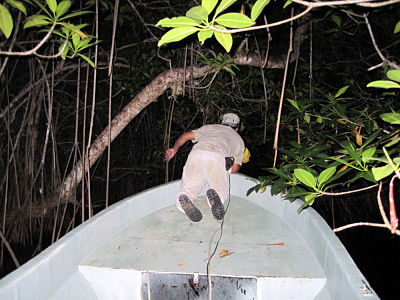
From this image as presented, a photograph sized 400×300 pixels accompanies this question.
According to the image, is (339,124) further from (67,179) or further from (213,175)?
(67,179)

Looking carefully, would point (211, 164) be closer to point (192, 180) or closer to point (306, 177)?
point (192, 180)

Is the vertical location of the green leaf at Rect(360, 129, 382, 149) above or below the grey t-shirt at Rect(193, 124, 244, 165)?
above

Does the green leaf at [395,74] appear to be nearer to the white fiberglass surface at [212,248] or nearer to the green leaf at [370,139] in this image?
the green leaf at [370,139]

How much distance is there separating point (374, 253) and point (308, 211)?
9.07ft

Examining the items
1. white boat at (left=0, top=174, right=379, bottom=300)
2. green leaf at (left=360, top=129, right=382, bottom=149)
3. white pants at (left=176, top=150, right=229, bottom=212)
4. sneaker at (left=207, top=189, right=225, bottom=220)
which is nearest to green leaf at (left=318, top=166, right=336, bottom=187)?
green leaf at (left=360, top=129, right=382, bottom=149)

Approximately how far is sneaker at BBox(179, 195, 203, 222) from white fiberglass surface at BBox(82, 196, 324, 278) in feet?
0.14

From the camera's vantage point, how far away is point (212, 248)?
1.57 metres

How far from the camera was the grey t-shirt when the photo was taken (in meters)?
2.31

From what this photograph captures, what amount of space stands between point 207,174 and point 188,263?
2.91ft

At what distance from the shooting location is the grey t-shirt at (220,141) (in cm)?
231

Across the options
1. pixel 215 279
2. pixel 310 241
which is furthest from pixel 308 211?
pixel 215 279

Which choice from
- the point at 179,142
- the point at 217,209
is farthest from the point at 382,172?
the point at 179,142

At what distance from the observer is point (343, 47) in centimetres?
324

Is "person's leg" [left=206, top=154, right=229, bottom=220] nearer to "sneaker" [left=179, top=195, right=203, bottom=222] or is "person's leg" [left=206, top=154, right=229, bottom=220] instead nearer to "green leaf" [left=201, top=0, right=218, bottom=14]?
"sneaker" [left=179, top=195, right=203, bottom=222]
